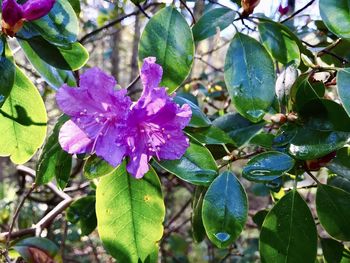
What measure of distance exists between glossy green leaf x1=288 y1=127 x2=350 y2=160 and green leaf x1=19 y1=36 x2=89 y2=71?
45 centimetres

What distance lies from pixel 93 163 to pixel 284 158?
0.37 metres

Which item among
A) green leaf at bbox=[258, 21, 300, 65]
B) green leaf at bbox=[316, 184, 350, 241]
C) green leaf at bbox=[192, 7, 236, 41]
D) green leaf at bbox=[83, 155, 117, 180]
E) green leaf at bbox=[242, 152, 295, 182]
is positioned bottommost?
green leaf at bbox=[316, 184, 350, 241]

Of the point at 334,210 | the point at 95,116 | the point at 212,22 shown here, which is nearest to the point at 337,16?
the point at 212,22

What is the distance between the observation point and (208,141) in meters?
0.91

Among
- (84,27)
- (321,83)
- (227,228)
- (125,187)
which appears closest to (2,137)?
(125,187)

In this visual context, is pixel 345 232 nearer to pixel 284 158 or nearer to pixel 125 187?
pixel 284 158

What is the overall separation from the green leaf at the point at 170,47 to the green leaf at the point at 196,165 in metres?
0.13

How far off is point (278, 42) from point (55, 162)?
55 centimetres

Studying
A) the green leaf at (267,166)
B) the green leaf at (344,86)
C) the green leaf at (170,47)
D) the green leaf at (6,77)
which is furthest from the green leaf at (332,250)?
the green leaf at (6,77)

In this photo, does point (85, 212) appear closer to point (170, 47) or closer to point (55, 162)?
point (55, 162)

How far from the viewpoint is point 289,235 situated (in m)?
0.88

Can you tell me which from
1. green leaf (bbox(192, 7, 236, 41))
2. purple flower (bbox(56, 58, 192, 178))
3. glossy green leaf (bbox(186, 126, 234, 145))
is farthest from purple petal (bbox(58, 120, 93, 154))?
green leaf (bbox(192, 7, 236, 41))

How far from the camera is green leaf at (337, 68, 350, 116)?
78 centimetres

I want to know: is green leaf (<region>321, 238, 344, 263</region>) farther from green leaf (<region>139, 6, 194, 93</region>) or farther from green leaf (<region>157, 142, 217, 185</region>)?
green leaf (<region>139, 6, 194, 93</region>)
